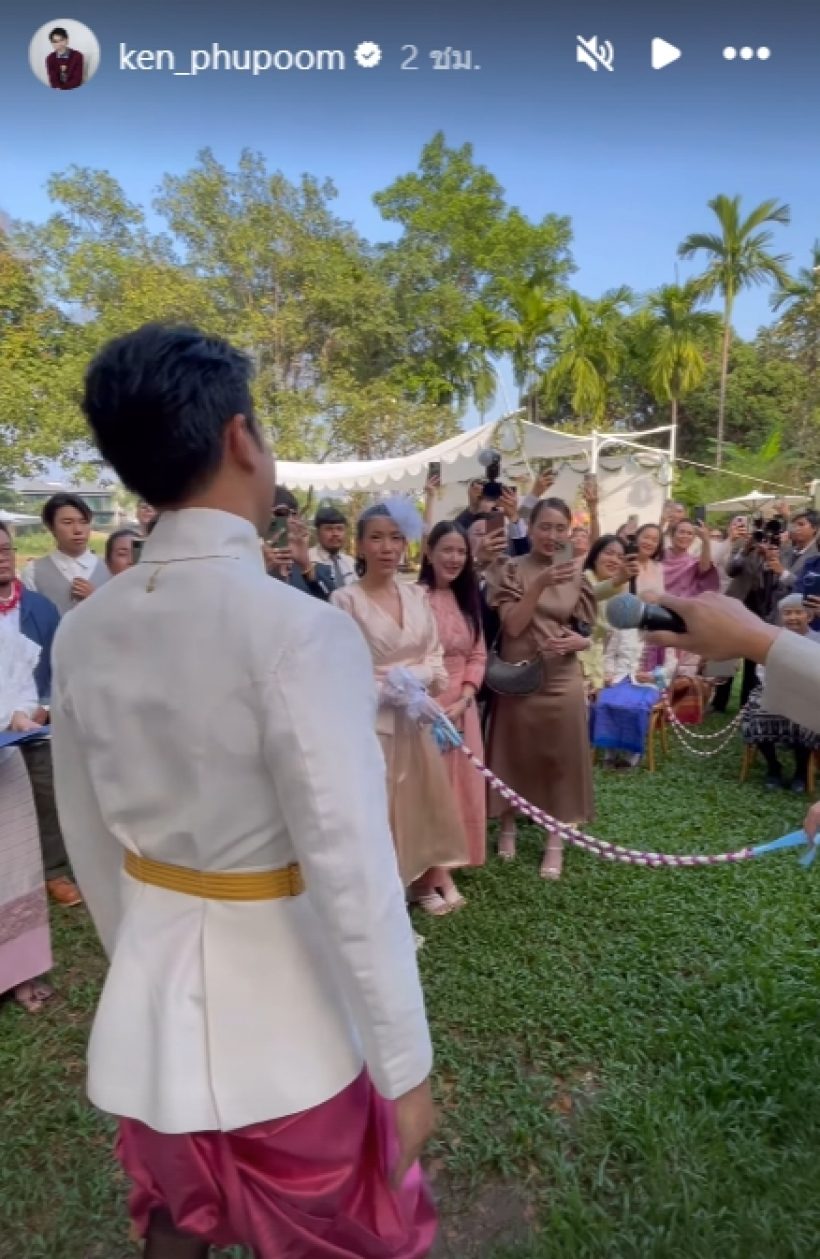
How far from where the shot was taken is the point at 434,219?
2405 centimetres

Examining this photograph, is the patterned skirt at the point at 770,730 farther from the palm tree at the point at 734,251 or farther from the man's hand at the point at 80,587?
the palm tree at the point at 734,251

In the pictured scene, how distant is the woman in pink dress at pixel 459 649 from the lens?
4035 millimetres

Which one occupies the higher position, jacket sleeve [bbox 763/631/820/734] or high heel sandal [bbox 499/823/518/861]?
jacket sleeve [bbox 763/631/820/734]

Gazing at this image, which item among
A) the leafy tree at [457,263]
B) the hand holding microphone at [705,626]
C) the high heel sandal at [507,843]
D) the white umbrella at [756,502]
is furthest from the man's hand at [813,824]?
the leafy tree at [457,263]

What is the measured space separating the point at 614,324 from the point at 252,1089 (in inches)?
1074

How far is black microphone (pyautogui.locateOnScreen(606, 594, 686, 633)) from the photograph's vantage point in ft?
4.89

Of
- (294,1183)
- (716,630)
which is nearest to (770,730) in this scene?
(716,630)

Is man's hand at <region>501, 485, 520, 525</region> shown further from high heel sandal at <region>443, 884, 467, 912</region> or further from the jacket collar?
the jacket collar

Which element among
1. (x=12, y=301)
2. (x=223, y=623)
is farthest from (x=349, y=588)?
(x=12, y=301)

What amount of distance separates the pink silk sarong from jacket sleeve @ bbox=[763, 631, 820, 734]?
0.98 metres

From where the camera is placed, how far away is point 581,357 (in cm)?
2400

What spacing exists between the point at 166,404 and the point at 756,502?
17015 millimetres

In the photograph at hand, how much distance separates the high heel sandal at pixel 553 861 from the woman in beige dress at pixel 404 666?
634mm

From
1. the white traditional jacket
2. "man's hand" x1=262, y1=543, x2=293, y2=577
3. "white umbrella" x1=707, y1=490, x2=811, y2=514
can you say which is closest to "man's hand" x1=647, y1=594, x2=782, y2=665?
the white traditional jacket
